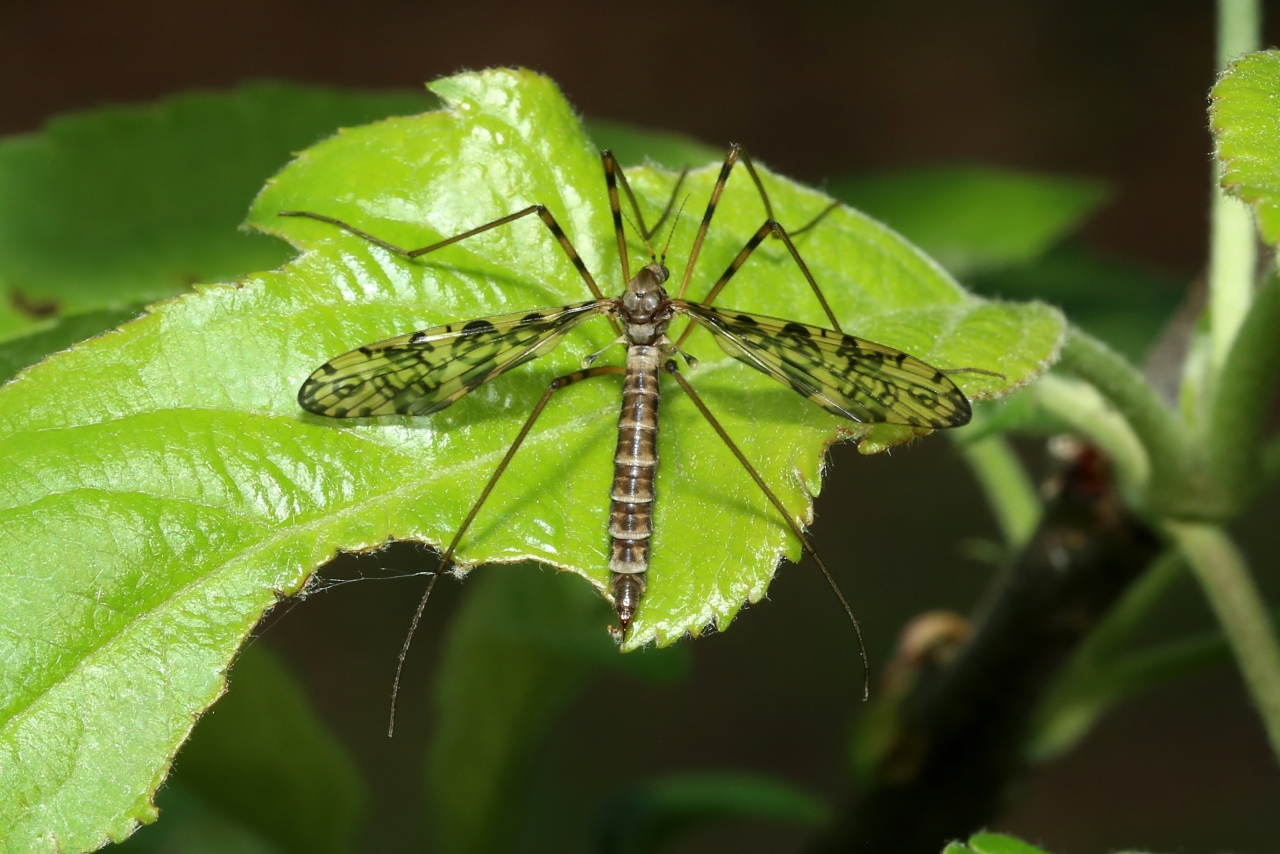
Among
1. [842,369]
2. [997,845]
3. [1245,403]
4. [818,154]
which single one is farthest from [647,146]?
[818,154]

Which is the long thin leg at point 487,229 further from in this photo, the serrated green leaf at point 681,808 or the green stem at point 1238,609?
the serrated green leaf at point 681,808

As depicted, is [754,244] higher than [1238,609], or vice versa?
[754,244]

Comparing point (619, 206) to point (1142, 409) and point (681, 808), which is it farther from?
point (681, 808)

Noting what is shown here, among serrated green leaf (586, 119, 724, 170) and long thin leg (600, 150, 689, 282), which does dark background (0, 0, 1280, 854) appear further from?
long thin leg (600, 150, 689, 282)

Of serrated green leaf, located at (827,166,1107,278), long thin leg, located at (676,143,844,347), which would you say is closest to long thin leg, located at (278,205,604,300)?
long thin leg, located at (676,143,844,347)

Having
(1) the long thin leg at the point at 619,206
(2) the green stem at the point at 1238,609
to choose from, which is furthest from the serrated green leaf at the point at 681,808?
(1) the long thin leg at the point at 619,206
